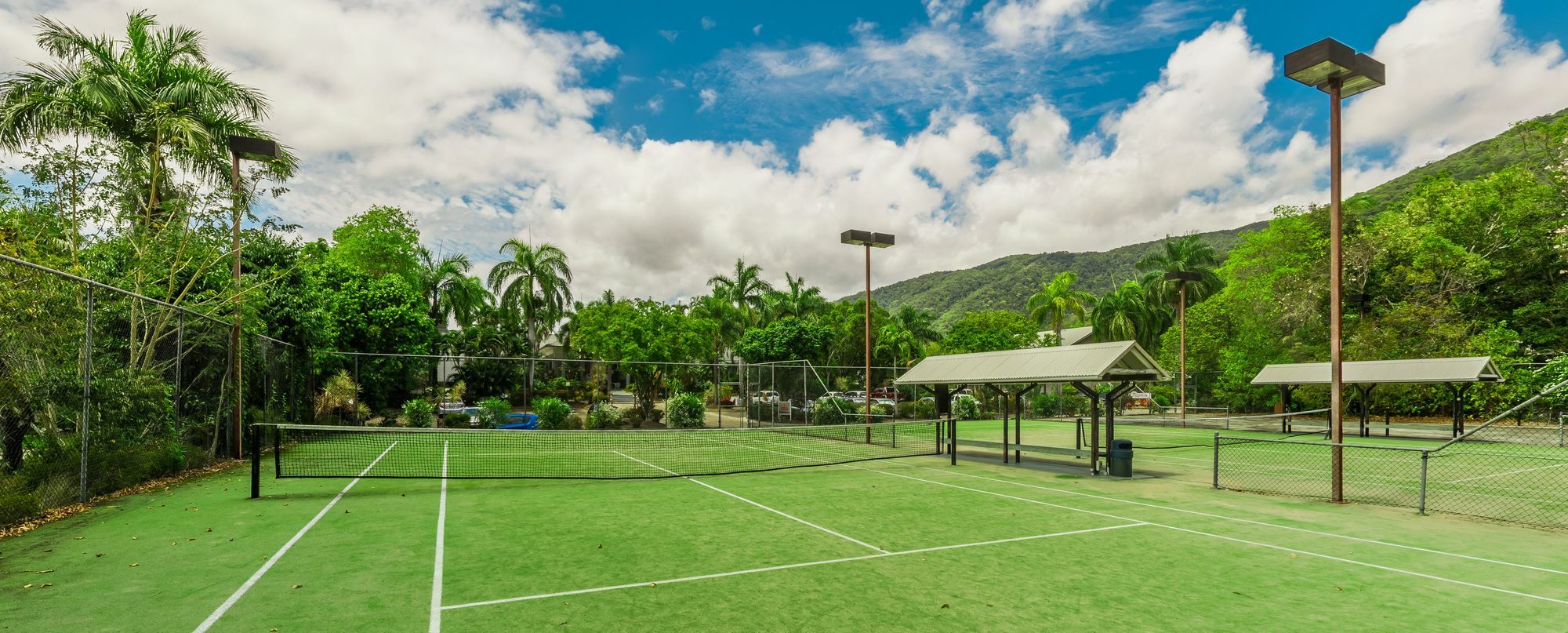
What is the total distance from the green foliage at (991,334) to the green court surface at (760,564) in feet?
106

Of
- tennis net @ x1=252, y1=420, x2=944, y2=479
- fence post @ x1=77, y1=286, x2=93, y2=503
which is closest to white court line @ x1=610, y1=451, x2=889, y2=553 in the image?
tennis net @ x1=252, y1=420, x2=944, y2=479

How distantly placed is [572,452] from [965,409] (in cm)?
2301

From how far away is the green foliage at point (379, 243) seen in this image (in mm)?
40281

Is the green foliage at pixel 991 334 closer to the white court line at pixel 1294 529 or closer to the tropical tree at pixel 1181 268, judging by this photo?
the tropical tree at pixel 1181 268

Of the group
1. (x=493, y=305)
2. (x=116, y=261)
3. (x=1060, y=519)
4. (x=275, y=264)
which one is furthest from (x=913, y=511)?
(x=493, y=305)

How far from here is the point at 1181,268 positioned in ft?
185

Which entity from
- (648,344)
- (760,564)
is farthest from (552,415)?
(760,564)

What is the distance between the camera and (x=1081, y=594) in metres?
6.72

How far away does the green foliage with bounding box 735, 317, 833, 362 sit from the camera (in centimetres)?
4200

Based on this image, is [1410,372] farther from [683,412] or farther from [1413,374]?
[683,412]

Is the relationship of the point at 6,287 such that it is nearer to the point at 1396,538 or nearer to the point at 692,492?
the point at 692,492

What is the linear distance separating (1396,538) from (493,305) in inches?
2094

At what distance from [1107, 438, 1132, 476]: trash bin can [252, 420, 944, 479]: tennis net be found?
14.7 ft

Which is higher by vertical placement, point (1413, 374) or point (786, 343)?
point (786, 343)
